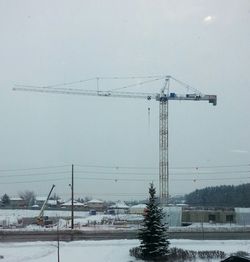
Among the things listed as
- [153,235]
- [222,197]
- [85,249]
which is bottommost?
[85,249]

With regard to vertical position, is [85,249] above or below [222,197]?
below

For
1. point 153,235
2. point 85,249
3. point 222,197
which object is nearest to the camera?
point 153,235

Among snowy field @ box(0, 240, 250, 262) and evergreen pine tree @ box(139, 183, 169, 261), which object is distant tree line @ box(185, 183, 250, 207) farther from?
evergreen pine tree @ box(139, 183, 169, 261)

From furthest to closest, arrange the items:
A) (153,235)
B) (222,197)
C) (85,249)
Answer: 1. (222,197)
2. (85,249)
3. (153,235)

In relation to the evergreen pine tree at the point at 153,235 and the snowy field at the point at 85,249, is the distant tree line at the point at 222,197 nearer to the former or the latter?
the snowy field at the point at 85,249

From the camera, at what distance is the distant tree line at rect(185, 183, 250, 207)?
90.6 metres

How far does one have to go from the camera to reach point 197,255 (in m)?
35.4

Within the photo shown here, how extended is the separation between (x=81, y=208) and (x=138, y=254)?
12140 centimetres

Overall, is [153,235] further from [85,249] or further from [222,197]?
[222,197]

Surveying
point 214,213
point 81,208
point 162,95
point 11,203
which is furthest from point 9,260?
point 11,203

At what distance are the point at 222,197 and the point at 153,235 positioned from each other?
73830 millimetres

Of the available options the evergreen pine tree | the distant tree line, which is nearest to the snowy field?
the evergreen pine tree

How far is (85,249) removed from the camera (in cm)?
3959

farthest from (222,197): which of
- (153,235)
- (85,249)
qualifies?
(153,235)
